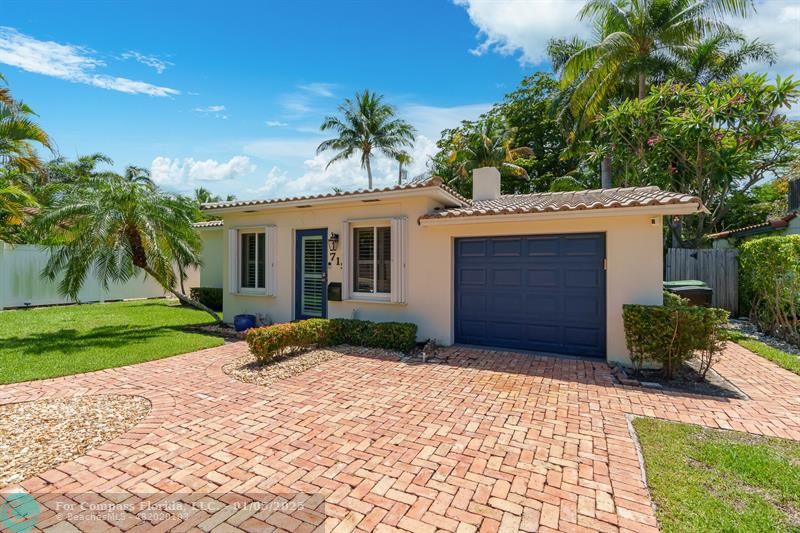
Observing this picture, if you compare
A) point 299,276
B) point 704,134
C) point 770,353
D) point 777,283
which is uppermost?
point 704,134

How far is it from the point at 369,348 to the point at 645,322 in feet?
18.5

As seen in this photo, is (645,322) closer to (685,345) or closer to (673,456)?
(685,345)

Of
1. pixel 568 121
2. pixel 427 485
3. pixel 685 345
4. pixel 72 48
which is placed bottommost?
pixel 427 485

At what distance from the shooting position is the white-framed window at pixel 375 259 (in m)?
9.31

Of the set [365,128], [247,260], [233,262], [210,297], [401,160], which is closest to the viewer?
[233,262]

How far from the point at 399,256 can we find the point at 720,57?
22021mm

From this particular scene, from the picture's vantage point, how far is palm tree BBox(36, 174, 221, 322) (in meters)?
10.4

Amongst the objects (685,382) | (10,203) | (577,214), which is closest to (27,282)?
(10,203)

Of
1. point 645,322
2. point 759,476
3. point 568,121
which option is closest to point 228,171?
point 568,121

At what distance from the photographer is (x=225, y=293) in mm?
12211

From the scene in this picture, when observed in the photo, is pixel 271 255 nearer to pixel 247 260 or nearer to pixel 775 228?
pixel 247 260

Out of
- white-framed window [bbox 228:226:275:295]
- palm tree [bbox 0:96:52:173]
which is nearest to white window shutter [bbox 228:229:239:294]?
white-framed window [bbox 228:226:275:295]

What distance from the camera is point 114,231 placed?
10734 mm

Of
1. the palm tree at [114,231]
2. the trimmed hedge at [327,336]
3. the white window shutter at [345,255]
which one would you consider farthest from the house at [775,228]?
the palm tree at [114,231]
